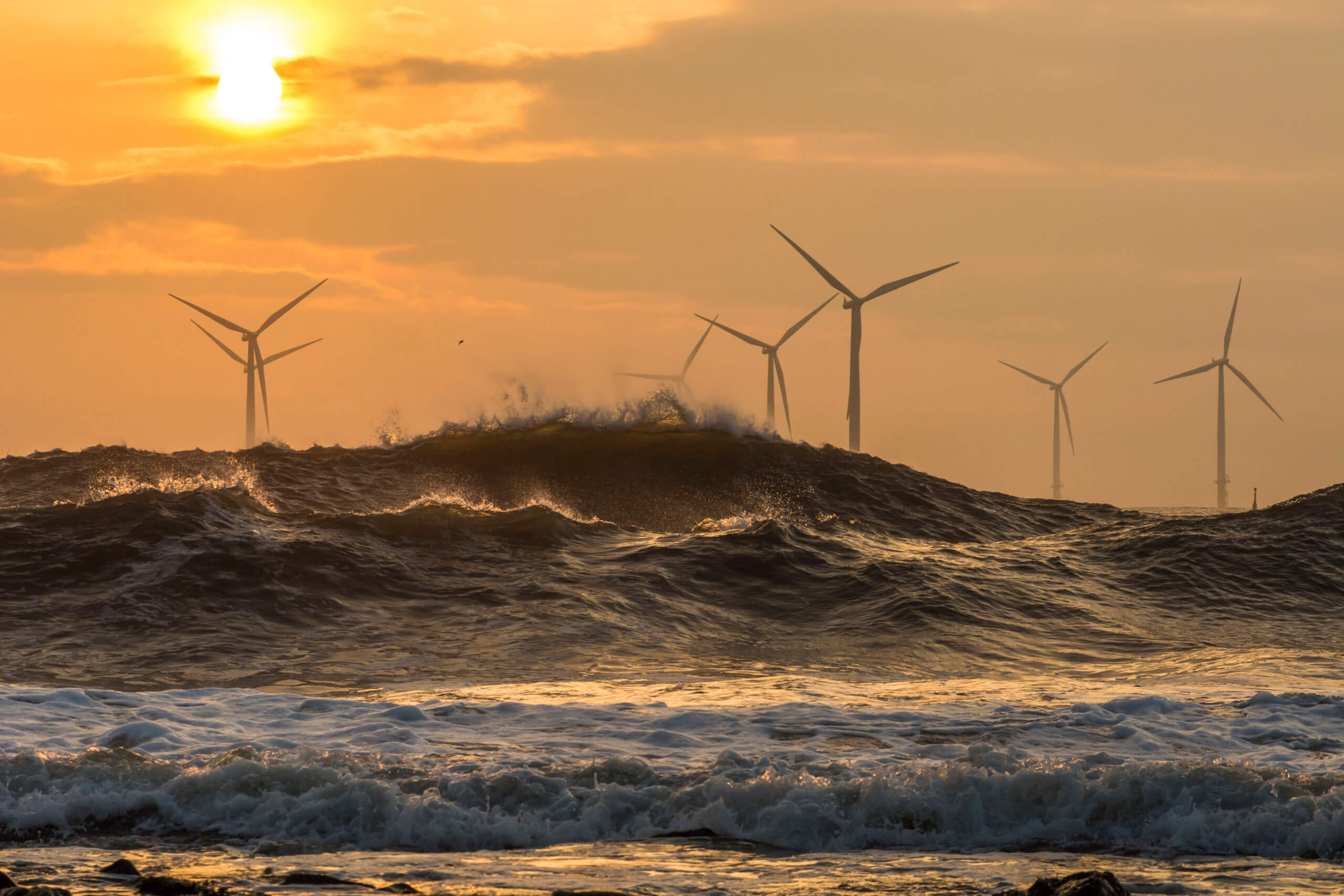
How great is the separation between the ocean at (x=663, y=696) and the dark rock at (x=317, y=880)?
3.2 inches

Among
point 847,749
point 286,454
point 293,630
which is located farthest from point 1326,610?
point 286,454

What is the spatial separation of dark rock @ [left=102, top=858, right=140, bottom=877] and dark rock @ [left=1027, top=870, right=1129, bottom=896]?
598 cm

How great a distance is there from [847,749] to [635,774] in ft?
7.75

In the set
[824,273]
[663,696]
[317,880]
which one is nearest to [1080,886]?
[317,880]

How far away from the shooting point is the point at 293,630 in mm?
19438

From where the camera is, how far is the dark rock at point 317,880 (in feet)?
26.1

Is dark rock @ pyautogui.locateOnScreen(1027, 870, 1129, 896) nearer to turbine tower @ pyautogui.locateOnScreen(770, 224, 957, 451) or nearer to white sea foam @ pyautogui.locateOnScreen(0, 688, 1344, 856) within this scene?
white sea foam @ pyautogui.locateOnScreen(0, 688, 1344, 856)

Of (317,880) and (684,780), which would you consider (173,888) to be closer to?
(317,880)

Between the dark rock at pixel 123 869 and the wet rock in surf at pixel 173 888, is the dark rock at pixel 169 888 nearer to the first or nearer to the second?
the wet rock in surf at pixel 173 888

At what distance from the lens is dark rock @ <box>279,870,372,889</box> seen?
794cm

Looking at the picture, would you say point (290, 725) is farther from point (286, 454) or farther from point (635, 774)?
point (286, 454)

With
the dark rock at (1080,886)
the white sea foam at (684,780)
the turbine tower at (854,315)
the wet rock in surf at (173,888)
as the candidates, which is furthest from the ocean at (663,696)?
the turbine tower at (854,315)

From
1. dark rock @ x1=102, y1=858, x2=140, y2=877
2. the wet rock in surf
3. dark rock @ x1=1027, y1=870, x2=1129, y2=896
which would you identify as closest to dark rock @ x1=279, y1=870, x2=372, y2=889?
the wet rock in surf

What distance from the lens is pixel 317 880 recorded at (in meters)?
8.03
